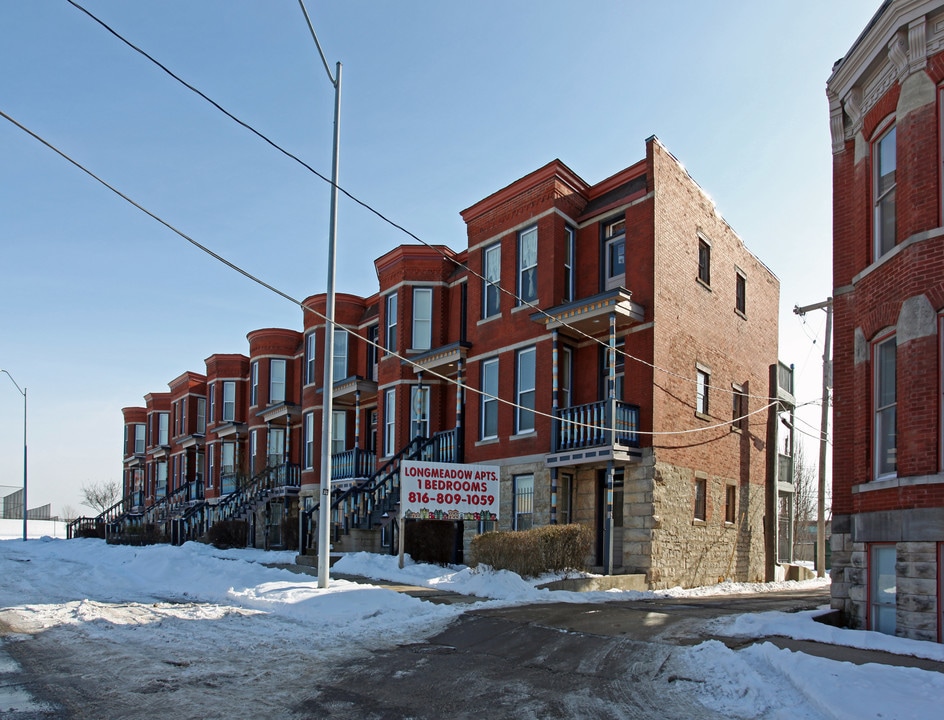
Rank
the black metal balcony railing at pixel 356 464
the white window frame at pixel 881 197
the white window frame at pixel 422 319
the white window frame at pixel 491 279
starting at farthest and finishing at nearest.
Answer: the black metal balcony railing at pixel 356 464 → the white window frame at pixel 422 319 → the white window frame at pixel 491 279 → the white window frame at pixel 881 197

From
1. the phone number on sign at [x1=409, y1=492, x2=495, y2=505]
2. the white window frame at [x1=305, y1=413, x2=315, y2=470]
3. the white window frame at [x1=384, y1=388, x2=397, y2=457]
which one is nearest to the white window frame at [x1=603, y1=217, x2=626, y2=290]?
the phone number on sign at [x1=409, y1=492, x2=495, y2=505]

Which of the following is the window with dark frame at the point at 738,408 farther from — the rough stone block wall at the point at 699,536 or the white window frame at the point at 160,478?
the white window frame at the point at 160,478

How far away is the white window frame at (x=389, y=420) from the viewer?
1180 inches

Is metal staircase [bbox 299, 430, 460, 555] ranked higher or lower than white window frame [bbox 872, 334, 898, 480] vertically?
lower

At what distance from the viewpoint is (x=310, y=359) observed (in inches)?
1455

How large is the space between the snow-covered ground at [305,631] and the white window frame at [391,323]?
33.7 feet

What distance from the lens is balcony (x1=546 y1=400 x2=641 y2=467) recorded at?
67.2ft

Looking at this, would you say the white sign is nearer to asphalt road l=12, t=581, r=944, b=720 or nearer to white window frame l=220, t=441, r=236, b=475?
asphalt road l=12, t=581, r=944, b=720

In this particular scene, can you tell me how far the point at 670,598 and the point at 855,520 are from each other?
6.54 metres

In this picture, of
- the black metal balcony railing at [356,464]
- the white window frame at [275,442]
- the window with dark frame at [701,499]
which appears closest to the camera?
the window with dark frame at [701,499]

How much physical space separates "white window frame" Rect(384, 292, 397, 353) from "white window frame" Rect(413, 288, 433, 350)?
992 mm

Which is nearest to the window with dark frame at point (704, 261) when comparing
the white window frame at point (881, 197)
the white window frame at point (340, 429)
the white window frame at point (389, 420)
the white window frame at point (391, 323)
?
the white window frame at point (881, 197)

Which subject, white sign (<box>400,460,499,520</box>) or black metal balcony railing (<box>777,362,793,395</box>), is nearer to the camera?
white sign (<box>400,460,499,520</box>)

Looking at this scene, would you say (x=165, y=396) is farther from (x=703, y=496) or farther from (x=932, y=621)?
(x=932, y=621)
